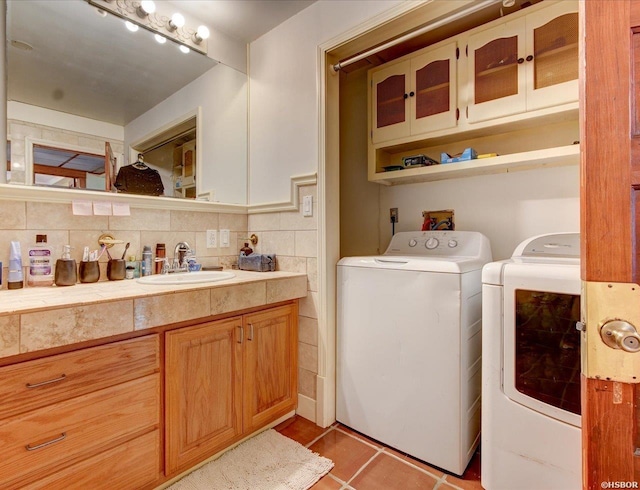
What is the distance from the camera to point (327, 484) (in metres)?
1.47

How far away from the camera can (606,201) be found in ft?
2.04

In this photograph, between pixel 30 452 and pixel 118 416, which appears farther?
pixel 118 416

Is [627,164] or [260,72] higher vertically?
[260,72]

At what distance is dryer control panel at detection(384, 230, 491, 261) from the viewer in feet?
6.22

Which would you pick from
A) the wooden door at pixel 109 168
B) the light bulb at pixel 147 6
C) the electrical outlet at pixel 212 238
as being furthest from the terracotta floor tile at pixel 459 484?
the light bulb at pixel 147 6

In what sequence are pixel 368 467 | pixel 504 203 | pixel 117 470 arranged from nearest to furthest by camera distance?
pixel 117 470 < pixel 368 467 < pixel 504 203

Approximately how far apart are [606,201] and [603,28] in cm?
33

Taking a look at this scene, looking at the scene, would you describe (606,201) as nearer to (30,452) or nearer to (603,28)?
(603,28)

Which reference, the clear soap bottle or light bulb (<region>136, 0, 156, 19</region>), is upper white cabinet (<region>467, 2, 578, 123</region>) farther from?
the clear soap bottle

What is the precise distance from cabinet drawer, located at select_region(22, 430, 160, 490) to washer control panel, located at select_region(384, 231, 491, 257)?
5.42 feet

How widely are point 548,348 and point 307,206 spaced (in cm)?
135

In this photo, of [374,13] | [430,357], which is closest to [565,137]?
[374,13]

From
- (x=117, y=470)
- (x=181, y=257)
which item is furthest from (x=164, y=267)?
(x=117, y=470)

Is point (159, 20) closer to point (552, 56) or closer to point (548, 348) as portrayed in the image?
point (552, 56)
